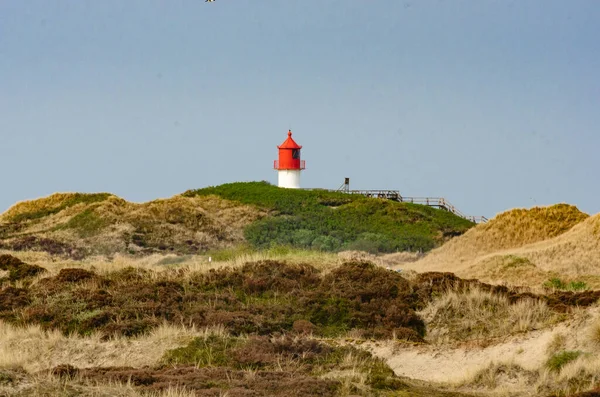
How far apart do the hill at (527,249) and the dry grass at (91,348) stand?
57.8ft

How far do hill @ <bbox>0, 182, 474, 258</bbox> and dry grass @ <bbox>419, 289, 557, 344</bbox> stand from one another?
26558mm

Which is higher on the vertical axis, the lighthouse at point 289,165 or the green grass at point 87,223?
the lighthouse at point 289,165

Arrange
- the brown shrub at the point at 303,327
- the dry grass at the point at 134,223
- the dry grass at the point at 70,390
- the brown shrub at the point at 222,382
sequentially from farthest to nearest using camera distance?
1. the dry grass at the point at 134,223
2. the brown shrub at the point at 303,327
3. the brown shrub at the point at 222,382
4. the dry grass at the point at 70,390

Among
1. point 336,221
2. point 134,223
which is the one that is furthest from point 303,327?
point 336,221

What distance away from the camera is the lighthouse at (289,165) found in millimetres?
76625

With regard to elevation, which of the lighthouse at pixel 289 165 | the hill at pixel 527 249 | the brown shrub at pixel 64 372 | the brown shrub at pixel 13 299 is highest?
the lighthouse at pixel 289 165

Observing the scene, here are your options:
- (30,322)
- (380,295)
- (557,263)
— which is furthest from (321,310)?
(557,263)

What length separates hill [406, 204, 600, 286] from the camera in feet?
121

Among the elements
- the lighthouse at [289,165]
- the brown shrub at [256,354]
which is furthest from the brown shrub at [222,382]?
the lighthouse at [289,165]

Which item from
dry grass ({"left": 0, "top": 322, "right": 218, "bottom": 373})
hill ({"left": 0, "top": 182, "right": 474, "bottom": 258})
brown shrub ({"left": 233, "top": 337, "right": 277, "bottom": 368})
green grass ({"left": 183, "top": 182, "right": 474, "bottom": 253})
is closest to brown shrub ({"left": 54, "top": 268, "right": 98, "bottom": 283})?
dry grass ({"left": 0, "top": 322, "right": 218, "bottom": 373})

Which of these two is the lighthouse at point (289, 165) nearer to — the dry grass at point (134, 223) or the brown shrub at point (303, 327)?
the dry grass at point (134, 223)

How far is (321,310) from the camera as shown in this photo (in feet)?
84.9

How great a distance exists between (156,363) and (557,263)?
75.2ft

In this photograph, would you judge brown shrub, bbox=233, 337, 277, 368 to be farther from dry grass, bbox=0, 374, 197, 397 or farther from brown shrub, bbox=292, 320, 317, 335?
dry grass, bbox=0, 374, 197, 397
